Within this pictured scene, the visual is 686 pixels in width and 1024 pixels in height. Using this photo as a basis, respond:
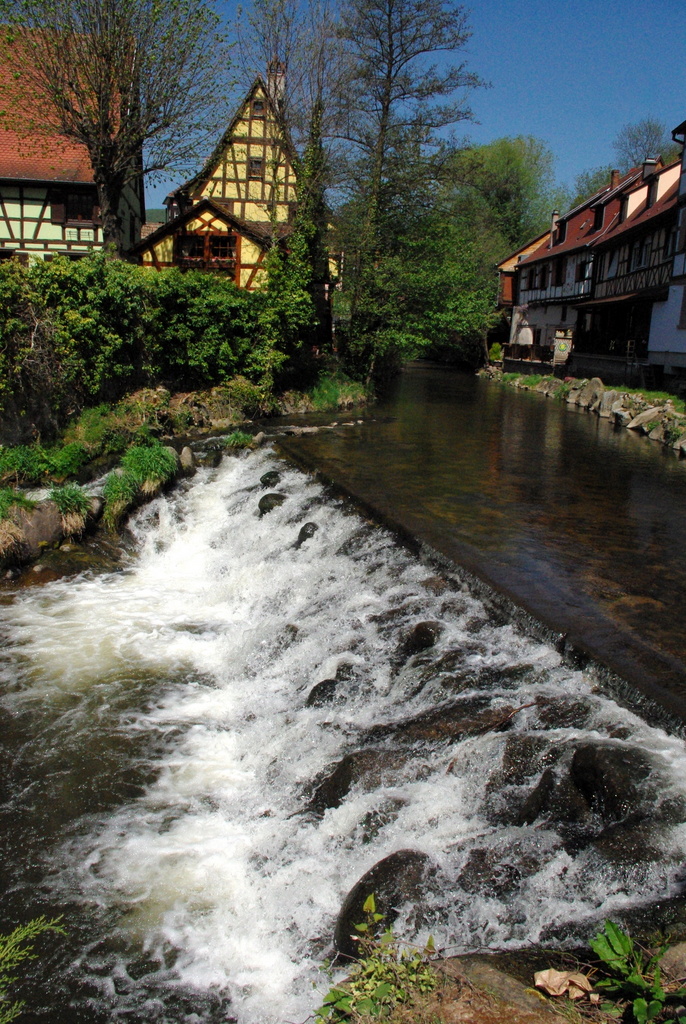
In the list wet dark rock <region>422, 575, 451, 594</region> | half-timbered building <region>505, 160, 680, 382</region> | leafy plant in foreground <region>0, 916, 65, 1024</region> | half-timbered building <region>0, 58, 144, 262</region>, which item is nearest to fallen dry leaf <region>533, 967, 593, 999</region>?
leafy plant in foreground <region>0, 916, 65, 1024</region>

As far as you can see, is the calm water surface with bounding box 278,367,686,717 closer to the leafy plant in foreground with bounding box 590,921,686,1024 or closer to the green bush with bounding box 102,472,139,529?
the leafy plant in foreground with bounding box 590,921,686,1024

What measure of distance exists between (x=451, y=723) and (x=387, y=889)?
174cm

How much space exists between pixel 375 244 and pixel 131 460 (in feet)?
51.9

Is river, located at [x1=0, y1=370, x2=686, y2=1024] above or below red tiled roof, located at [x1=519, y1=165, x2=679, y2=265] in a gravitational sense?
below

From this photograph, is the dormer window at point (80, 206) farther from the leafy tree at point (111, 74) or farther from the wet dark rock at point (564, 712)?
the wet dark rock at point (564, 712)

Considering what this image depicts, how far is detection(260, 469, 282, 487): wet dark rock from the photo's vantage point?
44.8ft

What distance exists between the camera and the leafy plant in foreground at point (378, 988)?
3.13m

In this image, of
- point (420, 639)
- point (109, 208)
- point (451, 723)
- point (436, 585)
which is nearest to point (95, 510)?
point (436, 585)

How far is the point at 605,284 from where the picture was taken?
3609cm

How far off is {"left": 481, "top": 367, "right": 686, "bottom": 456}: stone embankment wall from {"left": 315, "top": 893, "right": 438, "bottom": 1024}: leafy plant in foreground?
16957 millimetres

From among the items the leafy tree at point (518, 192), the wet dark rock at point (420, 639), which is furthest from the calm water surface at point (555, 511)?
the leafy tree at point (518, 192)

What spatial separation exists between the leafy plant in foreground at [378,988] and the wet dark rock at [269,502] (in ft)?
30.1

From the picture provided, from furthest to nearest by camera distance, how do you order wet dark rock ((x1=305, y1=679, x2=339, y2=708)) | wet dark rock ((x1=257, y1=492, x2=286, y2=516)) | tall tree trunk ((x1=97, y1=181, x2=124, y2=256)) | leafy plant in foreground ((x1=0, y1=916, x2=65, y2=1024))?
tall tree trunk ((x1=97, y1=181, x2=124, y2=256)), wet dark rock ((x1=257, y1=492, x2=286, y2=516)), wet dark rock ((x1=305, y1=679, x2=339, y2=708)), leafy plant in foreground ((x1=0, y1=916, x2=65, y2=1024))

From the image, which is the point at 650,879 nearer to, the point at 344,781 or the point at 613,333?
the point at 344,781
